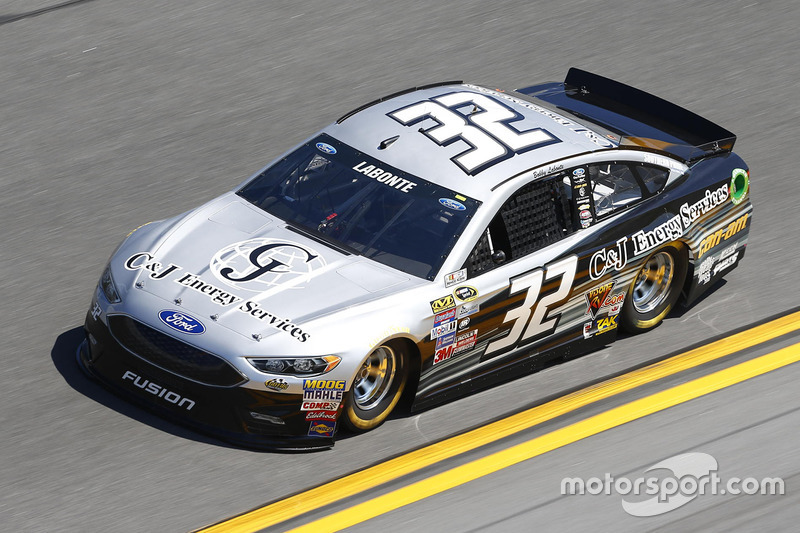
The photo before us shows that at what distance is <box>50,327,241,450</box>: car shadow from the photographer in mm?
6351

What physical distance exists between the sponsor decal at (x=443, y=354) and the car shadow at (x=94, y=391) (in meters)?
1.20

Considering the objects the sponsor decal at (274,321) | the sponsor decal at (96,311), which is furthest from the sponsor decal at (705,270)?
the sponsor decal at (96,311)

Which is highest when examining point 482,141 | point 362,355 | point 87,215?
point 482,141

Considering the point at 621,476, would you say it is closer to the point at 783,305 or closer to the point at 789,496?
the point at 789,496

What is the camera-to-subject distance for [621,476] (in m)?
6.32

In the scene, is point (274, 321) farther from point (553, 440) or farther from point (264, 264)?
point (553, 440)

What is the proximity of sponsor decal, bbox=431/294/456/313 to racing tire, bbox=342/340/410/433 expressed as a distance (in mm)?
275

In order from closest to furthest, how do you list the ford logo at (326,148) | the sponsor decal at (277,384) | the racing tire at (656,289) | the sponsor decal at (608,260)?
the sponsor decal at (277,384)
the sponsor decal at (608,260)
the ford logo at (326,148)
the racing tire at (656,289)

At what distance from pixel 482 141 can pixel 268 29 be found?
5.10 meters

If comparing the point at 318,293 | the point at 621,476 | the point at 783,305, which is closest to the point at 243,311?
the point at 318,293

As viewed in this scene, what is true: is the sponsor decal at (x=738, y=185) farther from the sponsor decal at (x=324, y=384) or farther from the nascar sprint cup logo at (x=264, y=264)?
the sponsor decal at (x=324, y=384)

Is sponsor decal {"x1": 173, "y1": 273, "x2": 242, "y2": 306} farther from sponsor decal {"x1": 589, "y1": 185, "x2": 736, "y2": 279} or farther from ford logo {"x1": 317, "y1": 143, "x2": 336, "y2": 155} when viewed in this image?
sponsor decal {"x1": 589, "y1": 185, "x2": 736, "y2": 279}

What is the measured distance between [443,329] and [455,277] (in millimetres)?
314

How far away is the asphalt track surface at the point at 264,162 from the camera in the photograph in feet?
19.9
